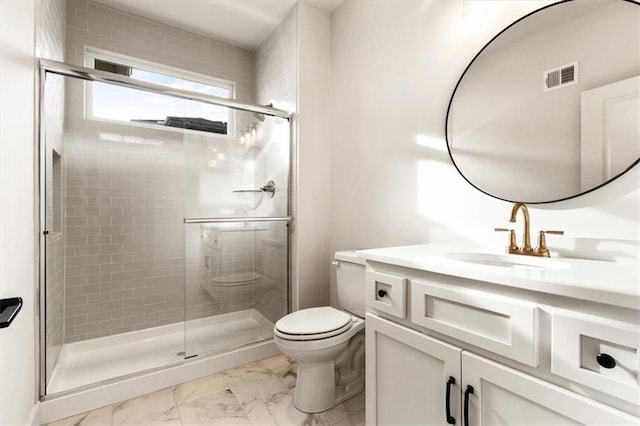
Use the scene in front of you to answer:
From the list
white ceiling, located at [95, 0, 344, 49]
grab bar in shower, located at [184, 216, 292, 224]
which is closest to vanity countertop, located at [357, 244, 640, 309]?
grab bar in shower, located at [184, 216, 292, 224]

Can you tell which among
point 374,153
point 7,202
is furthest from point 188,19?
point 7,202

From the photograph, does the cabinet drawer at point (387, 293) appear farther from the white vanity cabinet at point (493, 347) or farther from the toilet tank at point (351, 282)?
the toilet tank at point (351, 282)

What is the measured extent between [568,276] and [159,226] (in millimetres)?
2789

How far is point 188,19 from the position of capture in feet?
8.73

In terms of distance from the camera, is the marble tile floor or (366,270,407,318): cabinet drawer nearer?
(366,270,407,318): cabinet drawer

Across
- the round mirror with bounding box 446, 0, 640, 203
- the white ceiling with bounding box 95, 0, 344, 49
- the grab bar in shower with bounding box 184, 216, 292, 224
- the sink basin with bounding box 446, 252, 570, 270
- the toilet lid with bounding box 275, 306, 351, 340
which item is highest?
the white ceiling with bounding box 95, 0, 344, 49

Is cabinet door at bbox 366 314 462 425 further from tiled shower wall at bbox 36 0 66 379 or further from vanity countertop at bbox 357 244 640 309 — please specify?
tiled shower wall at bbox 36 0 66 379

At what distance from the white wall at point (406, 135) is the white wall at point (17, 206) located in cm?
175

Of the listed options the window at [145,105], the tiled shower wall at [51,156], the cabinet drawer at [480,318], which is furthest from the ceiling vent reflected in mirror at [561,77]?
the tiled shower wall at [51,156]

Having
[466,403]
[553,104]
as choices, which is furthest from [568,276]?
[553,104]

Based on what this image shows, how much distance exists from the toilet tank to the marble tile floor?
524 mm

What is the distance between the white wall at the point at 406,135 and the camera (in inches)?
53.2

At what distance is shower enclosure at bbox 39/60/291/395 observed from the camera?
2.20 m

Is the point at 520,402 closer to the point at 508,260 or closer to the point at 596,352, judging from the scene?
the point at 596,352
